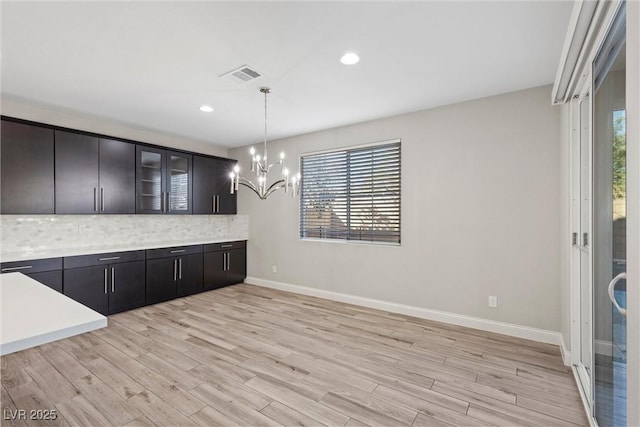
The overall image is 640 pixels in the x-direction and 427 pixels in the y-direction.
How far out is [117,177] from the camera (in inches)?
162

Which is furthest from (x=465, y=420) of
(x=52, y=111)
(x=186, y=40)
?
(x=52, y=111)

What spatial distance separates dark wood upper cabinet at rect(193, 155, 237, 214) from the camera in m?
5.10

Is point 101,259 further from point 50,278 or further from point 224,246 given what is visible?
point 224,246

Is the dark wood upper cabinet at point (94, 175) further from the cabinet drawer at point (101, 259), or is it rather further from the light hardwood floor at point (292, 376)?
the light hardwood floor at point (292, 376)

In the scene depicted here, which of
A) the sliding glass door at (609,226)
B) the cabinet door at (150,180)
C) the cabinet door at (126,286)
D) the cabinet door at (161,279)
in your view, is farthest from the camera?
the cabinet door at (150,180)

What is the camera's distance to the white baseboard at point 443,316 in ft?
9.94

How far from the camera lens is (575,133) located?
2.36 m

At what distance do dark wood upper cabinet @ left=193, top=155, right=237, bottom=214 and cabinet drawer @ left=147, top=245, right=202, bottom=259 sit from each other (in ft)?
2.13

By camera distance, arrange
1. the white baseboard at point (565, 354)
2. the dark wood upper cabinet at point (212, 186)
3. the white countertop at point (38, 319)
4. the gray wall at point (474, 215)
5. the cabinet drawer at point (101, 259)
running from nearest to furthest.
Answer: the white countertop at point (38, 319), the white baseboard at point (565, 354), the gray wall at point (474, 215), the cabinet drawer at point (101, 259), the dark wood upper cabinet at point (212, 186)

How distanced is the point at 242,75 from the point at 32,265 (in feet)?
9.81

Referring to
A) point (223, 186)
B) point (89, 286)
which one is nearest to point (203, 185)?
point (223, 186)

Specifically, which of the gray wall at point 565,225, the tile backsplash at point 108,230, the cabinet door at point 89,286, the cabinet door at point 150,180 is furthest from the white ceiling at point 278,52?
the cabinet door at point 89,286

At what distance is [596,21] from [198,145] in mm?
5389

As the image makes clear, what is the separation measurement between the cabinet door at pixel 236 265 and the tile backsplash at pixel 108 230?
0.32 meters
